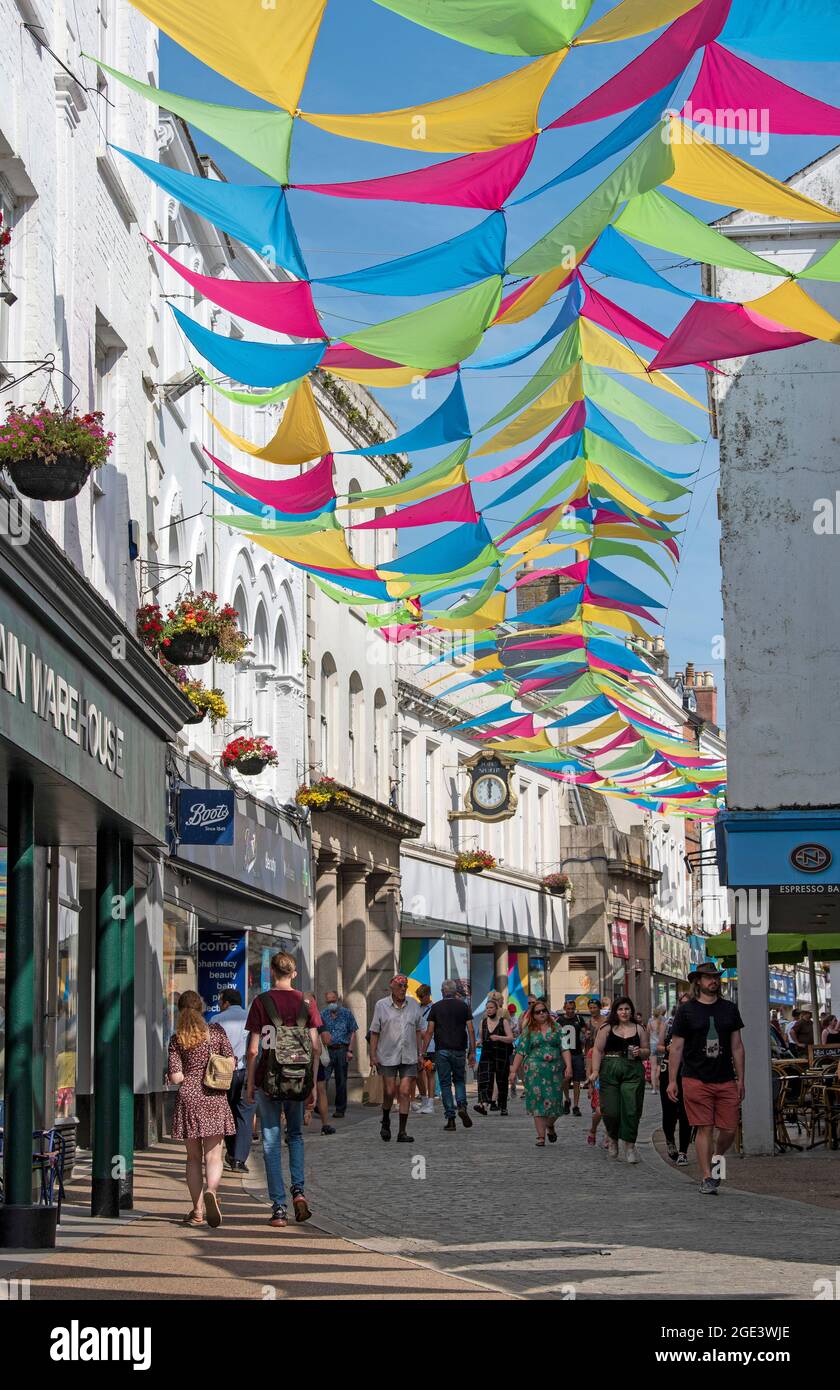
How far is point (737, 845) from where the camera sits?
62.7 feet

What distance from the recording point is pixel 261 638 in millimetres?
28781

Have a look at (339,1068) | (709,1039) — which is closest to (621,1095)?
(709,1039)

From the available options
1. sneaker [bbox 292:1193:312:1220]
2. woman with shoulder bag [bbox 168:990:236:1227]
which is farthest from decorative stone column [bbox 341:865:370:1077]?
sneaker [bbox 292:1193:312:1220]

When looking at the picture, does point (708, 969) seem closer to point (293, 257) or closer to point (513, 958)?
point (293, 257)

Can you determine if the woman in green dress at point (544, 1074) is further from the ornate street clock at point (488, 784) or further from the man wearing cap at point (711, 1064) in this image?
the ornate street clock at point (488, 784)

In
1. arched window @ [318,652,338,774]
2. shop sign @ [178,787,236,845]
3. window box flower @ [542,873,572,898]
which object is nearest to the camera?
shop sign @ [178,787,236,845]

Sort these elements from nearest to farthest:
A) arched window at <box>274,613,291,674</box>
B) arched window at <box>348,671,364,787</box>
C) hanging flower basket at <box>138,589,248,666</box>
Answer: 1. hanging flower basket at <box>138,589,248,666</box>
2. arched window at <box>274,613,291,674</box>
3. arched window at <box>348,671,364,787</box>

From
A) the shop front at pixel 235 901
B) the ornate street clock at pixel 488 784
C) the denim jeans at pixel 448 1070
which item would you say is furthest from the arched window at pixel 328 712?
the denim jeans at pixel 448 1070

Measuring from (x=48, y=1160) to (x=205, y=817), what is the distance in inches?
369

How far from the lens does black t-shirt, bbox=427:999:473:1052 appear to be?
22594 millimetres

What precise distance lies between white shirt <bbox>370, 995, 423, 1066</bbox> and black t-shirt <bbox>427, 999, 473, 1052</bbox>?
5.80 feet

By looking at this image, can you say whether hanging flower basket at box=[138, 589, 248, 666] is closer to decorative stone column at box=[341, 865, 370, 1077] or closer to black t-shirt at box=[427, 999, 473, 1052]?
black t-shirt at box=[427, 999, 473, 1052]

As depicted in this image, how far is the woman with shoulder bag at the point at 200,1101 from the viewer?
39.8ft
